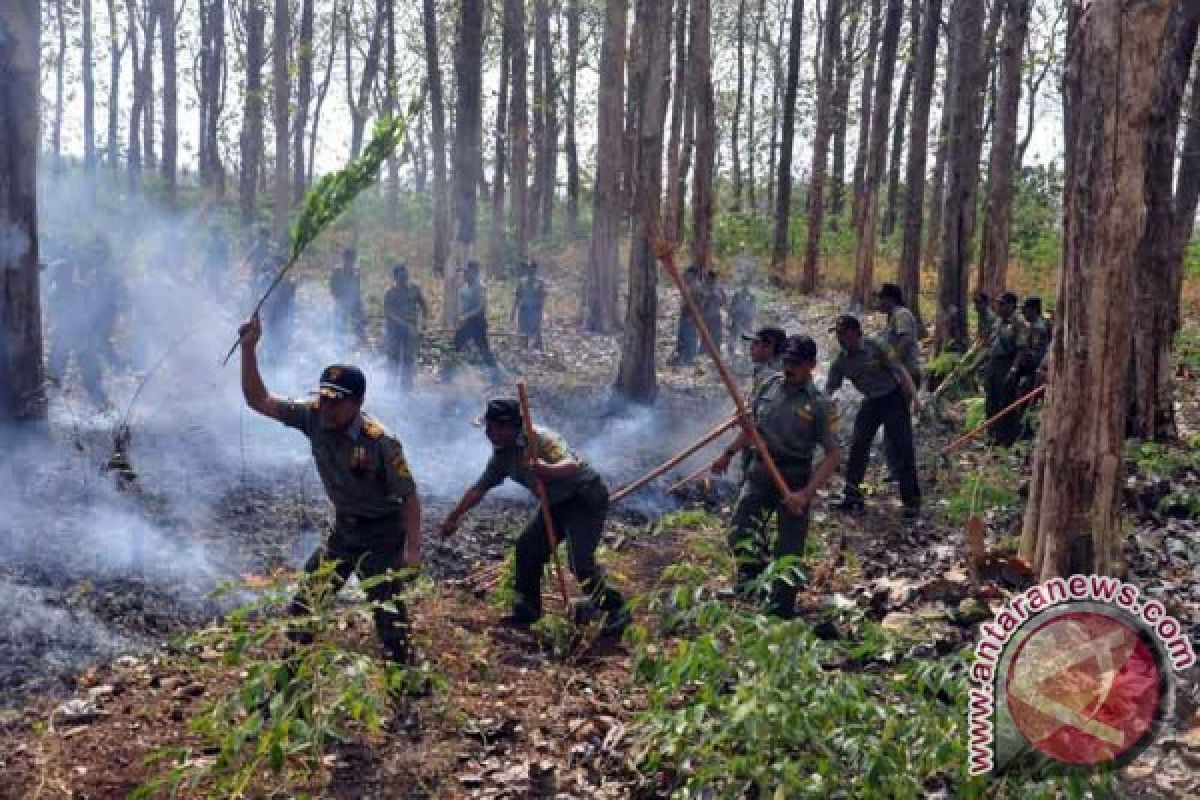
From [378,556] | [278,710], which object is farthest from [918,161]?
Result: [278,710]

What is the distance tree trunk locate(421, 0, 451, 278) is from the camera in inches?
735

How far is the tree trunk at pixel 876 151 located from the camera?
17734 mm

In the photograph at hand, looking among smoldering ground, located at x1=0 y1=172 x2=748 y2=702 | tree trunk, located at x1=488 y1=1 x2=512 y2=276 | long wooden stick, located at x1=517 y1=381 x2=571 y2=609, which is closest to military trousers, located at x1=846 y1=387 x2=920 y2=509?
smoldering ground, located at x1=0 y1=172 x2=748 y2=702

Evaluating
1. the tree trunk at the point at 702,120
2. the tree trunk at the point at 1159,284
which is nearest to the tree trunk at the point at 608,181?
the tree trunk at the point at 702,120

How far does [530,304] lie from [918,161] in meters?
6.55

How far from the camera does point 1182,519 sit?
7539 mm

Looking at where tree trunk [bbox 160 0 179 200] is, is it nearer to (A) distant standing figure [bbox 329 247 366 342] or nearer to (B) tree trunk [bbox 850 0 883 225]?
(A) distant standing figure [bbox 329 247 366 342]

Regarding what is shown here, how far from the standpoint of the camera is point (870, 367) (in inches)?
340

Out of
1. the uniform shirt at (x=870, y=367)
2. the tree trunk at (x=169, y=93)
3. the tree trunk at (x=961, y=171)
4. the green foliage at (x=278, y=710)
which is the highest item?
the tree trunk at (x=169, y=93)

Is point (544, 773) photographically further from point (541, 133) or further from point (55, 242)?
point (541, 133)

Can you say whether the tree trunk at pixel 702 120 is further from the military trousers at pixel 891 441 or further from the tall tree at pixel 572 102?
the tall tree at pixel 572 102

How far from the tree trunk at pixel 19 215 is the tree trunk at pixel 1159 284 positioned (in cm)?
920

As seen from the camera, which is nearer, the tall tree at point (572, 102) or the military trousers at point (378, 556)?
the military trousers at point (378, 556)

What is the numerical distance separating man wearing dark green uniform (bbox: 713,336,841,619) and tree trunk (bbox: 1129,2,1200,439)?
13.7 ft
